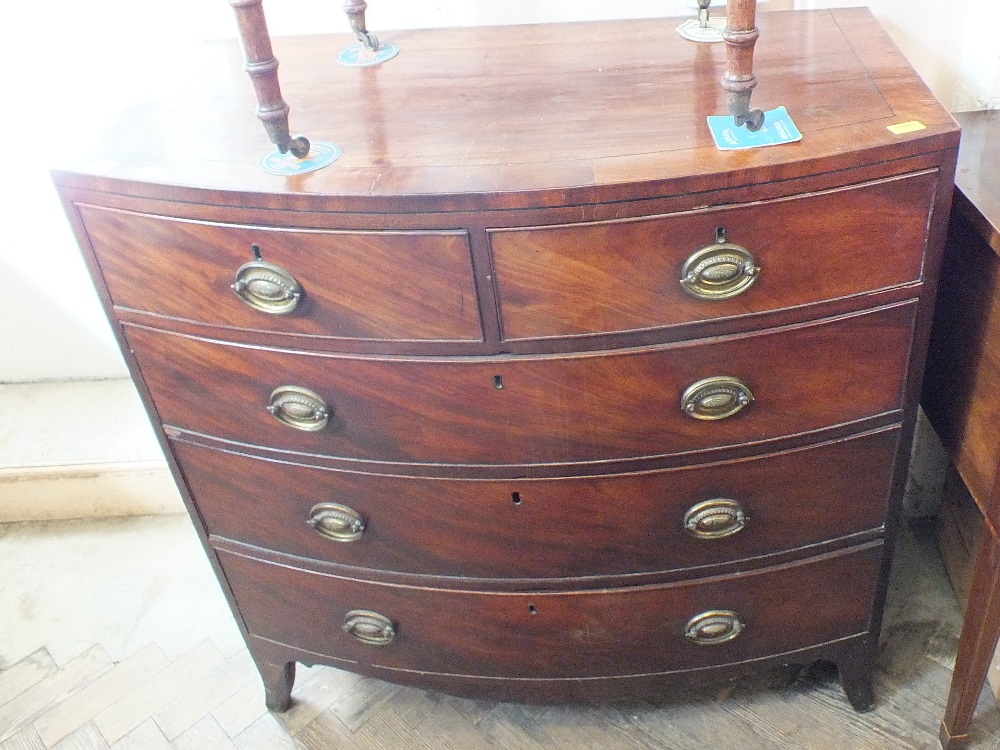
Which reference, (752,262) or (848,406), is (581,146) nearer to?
(752,262)

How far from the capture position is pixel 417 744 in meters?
1.47

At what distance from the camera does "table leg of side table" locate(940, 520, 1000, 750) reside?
1.19 meters

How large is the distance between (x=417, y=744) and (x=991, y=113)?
1.21 meters

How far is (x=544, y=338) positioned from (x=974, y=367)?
55cm

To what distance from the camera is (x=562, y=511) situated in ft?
3.72

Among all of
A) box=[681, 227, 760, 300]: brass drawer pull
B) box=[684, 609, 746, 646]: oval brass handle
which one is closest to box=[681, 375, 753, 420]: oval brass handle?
box=[681, 227, 760, 300]: brass drawer pull

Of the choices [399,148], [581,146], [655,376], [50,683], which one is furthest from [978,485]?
[50,683]

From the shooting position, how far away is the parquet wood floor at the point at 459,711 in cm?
143

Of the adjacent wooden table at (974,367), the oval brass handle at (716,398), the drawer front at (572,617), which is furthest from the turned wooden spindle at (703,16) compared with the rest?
the drawer front at (572,617)

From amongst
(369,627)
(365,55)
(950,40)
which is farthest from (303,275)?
(950,40)

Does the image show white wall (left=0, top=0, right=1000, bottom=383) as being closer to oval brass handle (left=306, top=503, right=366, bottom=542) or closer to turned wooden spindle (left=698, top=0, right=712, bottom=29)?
turned wooden spindle (left=698, top=0, right=712, bottom=29)

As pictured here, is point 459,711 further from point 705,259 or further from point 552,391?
point 705,259

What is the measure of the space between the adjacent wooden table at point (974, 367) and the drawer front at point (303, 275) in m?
0.59

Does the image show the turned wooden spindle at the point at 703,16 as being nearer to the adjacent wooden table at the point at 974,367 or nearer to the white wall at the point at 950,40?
the white wall at the point at 950,40
